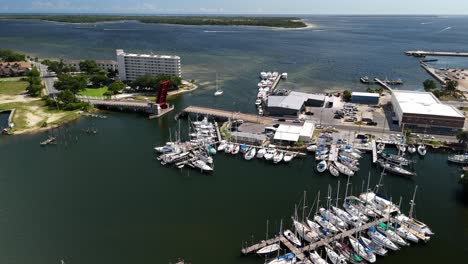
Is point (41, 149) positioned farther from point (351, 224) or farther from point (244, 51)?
point (244, 51)

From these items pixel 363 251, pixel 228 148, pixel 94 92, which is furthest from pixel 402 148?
pixel 94 92

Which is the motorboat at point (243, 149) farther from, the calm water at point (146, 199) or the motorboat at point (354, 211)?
the motorboat at point (354, 211)

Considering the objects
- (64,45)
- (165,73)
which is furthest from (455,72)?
(64,45)

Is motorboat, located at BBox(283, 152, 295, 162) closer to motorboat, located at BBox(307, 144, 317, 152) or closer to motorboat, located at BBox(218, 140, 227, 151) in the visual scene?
motorboat, located at BBox(307, 144, 317, 152)

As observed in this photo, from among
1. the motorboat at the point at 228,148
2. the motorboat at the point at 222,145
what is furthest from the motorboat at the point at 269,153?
the motorboat at the point at 222,145

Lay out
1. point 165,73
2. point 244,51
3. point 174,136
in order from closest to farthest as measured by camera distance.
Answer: point 174,136
point 165,73
point 244,51

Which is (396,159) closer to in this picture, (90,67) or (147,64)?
(147,64)

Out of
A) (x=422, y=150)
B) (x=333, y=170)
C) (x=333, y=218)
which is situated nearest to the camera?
(x=333, y=218)
